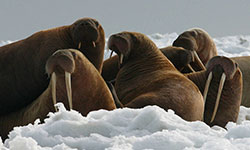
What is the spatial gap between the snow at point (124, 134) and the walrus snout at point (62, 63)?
156 centimetres

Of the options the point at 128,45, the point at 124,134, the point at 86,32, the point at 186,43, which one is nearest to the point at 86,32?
the point at 86,32

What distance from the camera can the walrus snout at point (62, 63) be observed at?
4.21 meters

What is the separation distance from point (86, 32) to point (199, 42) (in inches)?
116

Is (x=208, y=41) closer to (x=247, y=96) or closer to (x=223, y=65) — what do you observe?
(x=247, y=96)

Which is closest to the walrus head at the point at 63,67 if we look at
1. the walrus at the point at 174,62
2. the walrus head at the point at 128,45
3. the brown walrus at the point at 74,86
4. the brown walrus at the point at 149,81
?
the brown walrus at the point at 74,86

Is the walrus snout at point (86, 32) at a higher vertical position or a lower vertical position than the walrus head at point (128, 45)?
higher

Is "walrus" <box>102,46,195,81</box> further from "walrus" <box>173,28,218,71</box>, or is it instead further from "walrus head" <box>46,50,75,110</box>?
"walrus head" <box>46,50,75,110</box>

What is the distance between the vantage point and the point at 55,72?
4289 millimetres

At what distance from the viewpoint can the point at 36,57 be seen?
5719 millimetres

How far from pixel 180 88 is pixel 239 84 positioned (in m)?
1.05

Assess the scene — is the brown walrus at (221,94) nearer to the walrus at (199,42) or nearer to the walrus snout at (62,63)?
the walrus at (199,42)

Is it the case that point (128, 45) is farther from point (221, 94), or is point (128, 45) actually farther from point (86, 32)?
point (221, 94)

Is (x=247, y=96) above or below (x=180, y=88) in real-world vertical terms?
below

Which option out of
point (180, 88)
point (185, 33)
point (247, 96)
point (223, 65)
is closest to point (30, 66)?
point (180, 88)
